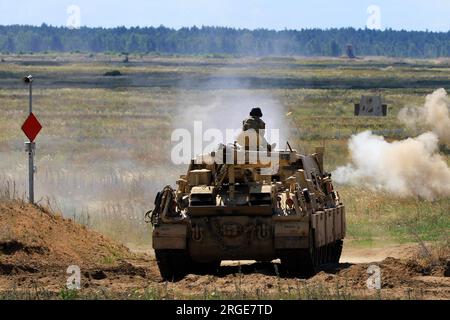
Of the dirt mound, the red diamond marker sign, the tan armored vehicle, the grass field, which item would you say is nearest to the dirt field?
the dirt mound

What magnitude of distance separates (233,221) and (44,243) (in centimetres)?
479

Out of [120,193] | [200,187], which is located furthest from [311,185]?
[120,193]

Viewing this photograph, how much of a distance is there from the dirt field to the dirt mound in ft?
0.07

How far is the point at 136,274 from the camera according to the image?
2644 centimetres

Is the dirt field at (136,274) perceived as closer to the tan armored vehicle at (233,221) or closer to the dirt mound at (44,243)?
the dirt mound at (44,243)

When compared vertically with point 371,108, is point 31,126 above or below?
above

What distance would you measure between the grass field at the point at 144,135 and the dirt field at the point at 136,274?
5126mm

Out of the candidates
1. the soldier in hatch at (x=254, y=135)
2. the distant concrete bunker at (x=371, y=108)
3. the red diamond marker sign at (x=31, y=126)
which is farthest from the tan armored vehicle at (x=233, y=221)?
the distant concrete bunker at (x=371, y=108)

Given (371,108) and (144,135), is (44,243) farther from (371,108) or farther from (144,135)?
(371,108)

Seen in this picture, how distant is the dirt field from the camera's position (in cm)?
2138

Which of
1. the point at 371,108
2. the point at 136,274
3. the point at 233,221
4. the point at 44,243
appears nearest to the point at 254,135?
the point at 233,221

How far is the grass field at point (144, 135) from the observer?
128ft
